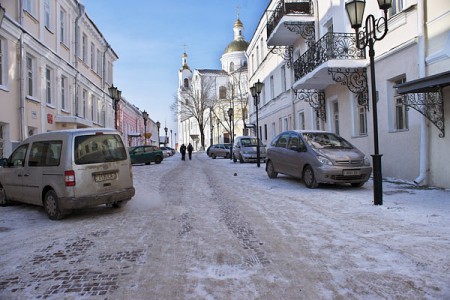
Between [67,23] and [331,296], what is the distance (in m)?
21.8

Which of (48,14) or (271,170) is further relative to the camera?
(48,14)

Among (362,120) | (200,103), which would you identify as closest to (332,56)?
(362,120)

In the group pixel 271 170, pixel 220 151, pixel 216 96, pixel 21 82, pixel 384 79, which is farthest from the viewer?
pixel 216 96

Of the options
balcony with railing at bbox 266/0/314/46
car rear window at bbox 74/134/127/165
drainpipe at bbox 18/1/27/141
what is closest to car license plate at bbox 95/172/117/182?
car rear window at bbox 74/134/127/165

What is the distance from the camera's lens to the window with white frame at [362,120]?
13.7 metres

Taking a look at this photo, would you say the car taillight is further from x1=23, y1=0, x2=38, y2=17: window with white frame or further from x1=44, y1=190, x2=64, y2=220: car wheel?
x1=23, y1=0, x2=38, y2=17: window with white frame

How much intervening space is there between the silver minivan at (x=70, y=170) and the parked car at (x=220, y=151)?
2668 cm

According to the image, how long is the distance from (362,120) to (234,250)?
1085 centimetres

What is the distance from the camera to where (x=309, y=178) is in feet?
33.3

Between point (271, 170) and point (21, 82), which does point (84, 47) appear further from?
point (271, 170)

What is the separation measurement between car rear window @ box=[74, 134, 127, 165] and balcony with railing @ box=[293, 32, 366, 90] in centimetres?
857

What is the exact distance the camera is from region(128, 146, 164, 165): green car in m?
25.3

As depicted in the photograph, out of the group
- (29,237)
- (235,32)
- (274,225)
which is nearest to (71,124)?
(29,237)

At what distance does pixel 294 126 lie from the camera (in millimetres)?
20984
